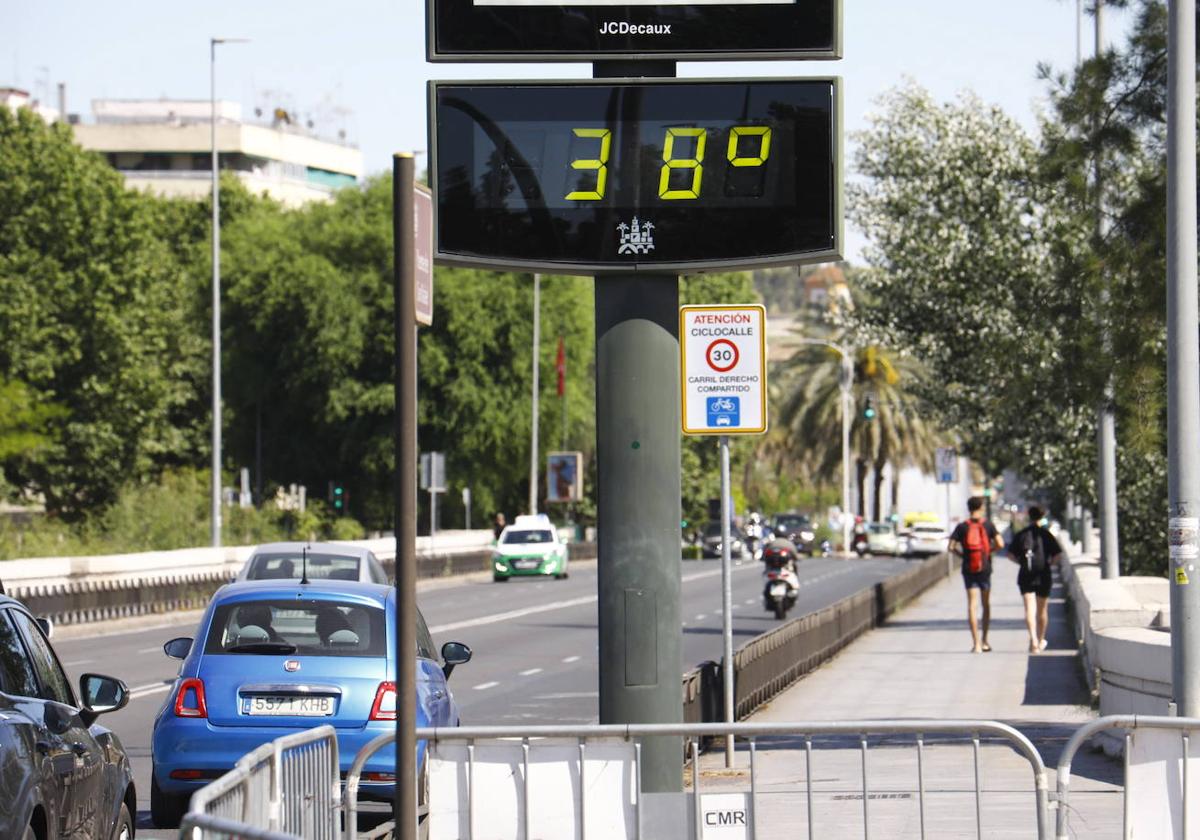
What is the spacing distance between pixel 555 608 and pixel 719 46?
32.4 metres

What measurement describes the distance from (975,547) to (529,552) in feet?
102

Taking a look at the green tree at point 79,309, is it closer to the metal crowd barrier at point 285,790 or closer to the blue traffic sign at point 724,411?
the blue traffic sign at point 724,411

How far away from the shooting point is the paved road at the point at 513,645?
2016 centimetres

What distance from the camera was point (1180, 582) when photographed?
12398 millimetres

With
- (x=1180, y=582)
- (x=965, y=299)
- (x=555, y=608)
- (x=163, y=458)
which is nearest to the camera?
(x=1180, y=582)

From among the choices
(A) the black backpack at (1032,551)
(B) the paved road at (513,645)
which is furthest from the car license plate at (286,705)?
(A) the black backpack at (1032,551)

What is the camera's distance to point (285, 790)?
7770 millimetres

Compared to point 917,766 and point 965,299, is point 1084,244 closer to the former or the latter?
point 917,766

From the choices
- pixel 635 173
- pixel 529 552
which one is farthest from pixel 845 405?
pixel 635 173

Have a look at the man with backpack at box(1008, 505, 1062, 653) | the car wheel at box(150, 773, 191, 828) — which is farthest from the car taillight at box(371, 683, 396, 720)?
the man with backpack at box(1008, 505, 1062, 653)

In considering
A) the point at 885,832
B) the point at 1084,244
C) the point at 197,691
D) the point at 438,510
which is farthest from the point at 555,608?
the point at 438,510

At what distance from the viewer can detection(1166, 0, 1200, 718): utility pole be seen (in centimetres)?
1242

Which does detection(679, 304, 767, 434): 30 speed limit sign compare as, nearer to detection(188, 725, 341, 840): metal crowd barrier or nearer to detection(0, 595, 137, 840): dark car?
detection(0, 595, 137, 840): dark car

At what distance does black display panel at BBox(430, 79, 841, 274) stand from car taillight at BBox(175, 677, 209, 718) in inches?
Result: 157
